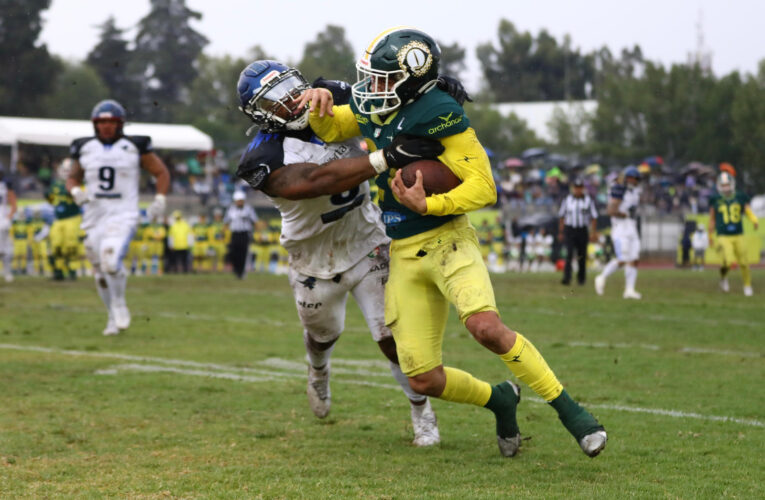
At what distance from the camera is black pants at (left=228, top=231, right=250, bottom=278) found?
2020 centimetres

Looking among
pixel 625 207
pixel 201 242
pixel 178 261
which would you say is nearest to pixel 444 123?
pixel 625 207

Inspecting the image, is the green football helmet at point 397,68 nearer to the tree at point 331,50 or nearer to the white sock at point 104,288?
the white sock at point 104,288

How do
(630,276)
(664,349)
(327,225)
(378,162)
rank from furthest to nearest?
(630,276) → (664,349) → (327,225) → (378,162)

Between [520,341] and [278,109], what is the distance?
166cm

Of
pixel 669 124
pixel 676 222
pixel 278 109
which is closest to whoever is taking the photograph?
pixel 278 109

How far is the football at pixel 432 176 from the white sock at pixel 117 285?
6.08 metres

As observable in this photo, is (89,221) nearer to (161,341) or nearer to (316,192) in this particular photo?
(161,341)

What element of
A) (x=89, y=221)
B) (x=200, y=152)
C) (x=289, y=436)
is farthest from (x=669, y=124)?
(x=289, y=436)

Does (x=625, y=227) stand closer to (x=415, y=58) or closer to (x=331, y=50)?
(x=415, y=58)

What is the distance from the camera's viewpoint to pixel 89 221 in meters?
10.3

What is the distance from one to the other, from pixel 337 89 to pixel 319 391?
5.73 ft

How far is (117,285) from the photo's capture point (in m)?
10.1

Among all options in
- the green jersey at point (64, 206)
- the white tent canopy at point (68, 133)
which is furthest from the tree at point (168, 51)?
the green jersey at point (64, 206)

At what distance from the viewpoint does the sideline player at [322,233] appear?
4.95 metres
